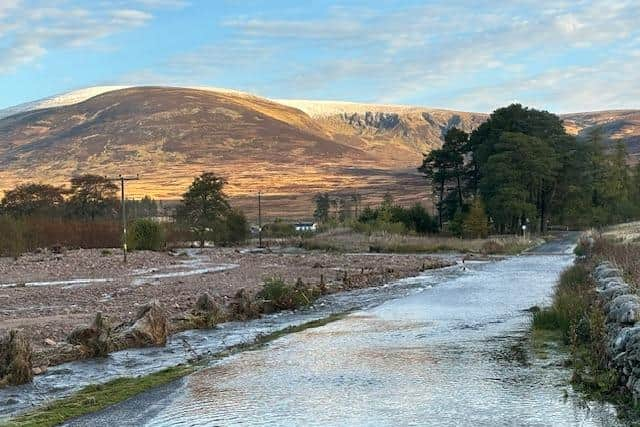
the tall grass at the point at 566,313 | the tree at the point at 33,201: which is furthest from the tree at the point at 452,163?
the tall grass at the point at 566,313

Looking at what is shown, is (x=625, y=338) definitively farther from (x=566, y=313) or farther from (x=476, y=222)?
(x=476, y=222)

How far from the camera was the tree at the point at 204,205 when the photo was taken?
319 ft

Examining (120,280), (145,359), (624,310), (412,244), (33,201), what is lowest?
(412,244)

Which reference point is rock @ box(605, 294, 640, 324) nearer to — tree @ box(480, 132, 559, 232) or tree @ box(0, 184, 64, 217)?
tree @ box(480, 132, 559, 232)

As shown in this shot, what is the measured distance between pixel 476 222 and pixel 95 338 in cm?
6455

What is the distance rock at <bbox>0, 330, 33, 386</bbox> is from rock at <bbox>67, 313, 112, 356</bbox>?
7.67ft

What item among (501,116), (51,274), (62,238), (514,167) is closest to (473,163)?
(501,116)

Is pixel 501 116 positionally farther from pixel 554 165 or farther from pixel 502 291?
pixel 502 291

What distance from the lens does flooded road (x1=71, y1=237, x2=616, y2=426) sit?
1142cm

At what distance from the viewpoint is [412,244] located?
237 ft

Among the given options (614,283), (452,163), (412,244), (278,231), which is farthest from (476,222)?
(614,283)

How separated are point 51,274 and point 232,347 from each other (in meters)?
25.8

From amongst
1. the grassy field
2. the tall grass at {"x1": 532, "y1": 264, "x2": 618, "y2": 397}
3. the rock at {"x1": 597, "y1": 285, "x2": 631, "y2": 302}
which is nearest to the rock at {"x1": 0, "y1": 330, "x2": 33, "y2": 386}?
the tall grass at {"x1": 532, "y1": 264, "x2": 618, "y2": 397}

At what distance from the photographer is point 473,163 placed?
9425cm
